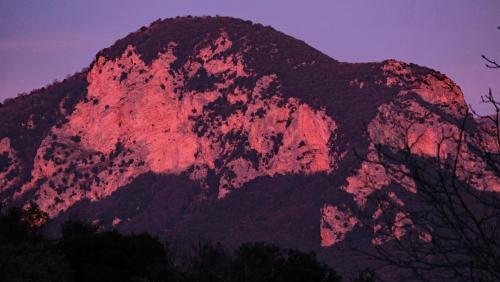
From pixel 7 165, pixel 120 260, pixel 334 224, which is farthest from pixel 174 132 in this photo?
pixel 120 260

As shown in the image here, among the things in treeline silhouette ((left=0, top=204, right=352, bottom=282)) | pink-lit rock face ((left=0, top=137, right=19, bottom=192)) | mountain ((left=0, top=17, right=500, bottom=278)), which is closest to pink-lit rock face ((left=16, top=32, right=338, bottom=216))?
mountain ((left=0, top=17, right=500, bottom=278))

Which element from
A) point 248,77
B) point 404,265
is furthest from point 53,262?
point 248,77

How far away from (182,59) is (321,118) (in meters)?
27.3

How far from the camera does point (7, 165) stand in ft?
491

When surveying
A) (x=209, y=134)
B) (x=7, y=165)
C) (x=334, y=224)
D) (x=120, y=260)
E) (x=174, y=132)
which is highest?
(x=174, y=132)

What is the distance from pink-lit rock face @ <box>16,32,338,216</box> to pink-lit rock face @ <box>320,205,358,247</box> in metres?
7.96

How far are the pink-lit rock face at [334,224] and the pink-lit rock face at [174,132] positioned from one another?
796 centimetres

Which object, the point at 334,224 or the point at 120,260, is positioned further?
the point at 334,224

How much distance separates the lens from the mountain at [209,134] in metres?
129

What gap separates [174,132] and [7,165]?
2260 centimetres

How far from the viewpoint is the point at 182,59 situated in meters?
154

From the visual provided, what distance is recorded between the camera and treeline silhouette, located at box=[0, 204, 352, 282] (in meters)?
31.4

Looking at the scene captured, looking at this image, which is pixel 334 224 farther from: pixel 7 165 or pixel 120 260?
pixel 120 260

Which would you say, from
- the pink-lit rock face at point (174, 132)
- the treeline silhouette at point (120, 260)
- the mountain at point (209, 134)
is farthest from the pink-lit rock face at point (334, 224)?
the treeline silhouette at point (120, 260)
